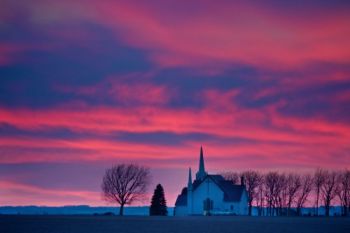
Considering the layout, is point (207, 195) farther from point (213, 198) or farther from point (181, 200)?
point (181, 200)

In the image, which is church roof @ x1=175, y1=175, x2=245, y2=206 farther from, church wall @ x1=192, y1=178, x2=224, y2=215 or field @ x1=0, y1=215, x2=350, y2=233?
field @ x1=0, y1=215, x2=350, y2=233

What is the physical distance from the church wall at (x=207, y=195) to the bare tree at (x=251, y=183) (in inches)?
418

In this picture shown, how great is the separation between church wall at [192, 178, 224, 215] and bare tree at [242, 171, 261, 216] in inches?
418

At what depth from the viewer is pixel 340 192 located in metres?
148

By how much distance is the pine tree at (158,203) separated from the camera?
13425cm

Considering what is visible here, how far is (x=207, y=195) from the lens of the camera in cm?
14612

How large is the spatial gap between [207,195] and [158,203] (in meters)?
16.3

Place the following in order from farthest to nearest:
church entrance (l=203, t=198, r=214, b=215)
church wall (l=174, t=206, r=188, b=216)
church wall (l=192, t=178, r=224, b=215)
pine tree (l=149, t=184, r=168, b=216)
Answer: church wall (l=174, t=206, r=188, b=216), church wall (l=192, t=178, r=224, b=215), church entrance (l=203, t=198, r=214, b=215), pine tree (l=149, t=184, r=168, b=216)

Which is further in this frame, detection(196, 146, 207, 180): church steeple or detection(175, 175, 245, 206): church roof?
detection(196, 146, 207, 180): church steeple

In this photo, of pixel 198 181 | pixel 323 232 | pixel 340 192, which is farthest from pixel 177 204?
pixel 323 232

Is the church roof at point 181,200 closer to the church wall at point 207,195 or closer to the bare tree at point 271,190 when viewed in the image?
the church wall at point 207,195

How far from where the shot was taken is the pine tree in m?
134

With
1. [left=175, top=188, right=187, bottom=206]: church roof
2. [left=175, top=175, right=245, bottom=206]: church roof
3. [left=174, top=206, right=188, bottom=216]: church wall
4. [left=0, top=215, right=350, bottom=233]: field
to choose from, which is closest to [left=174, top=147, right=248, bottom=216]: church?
[left=175, top=175, right=245, bottom=206]: church roof

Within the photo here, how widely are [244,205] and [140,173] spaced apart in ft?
98.8
